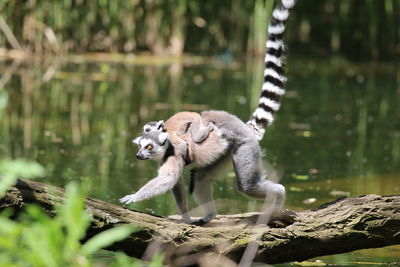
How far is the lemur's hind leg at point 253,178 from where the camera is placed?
482 cm

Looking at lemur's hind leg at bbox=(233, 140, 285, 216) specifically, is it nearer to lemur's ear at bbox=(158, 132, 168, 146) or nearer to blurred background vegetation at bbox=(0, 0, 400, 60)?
lemur's ear at bbox=(158, 132, 168, 146)

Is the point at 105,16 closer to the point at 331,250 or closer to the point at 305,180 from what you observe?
the point at 305,180

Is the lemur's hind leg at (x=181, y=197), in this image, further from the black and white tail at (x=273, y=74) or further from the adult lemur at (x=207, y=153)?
the black and white tail at (x=273, y=74)

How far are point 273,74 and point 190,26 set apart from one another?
50.7 feet

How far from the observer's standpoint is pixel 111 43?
63.6ft

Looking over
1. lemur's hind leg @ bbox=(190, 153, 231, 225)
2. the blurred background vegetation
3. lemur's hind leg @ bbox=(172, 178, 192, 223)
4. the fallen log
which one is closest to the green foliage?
the fallen log

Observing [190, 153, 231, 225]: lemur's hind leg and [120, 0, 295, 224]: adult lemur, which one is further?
[190, 153, 231, 225]: lemur's hind leg

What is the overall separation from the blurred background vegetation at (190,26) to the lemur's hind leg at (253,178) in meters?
12.7

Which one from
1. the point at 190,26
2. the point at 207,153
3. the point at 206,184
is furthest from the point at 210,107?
the point at 190,26

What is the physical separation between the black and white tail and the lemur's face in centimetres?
90

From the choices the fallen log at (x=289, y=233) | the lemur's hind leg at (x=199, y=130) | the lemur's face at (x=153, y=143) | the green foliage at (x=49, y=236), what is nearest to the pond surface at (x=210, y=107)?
the green foliage at (x=49, y=236)

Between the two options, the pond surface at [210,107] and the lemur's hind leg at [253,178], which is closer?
the lemur's hind leg at [253,178]

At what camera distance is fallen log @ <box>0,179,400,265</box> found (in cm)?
441

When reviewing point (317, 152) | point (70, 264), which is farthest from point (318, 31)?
point (70, 264)
